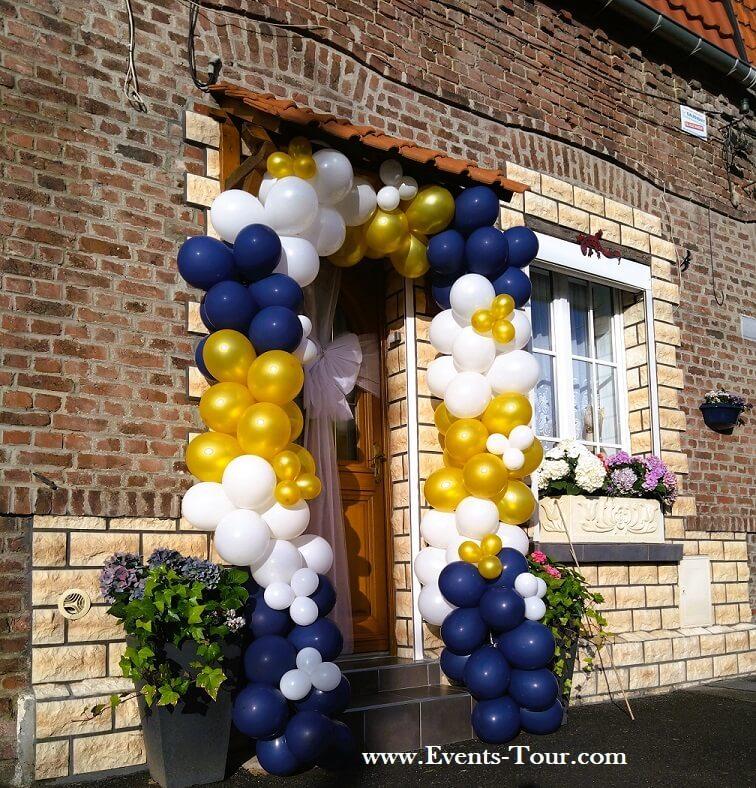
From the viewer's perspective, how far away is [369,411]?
17.5 ft

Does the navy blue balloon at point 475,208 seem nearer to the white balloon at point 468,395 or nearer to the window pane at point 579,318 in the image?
the white balloon at point 468,395

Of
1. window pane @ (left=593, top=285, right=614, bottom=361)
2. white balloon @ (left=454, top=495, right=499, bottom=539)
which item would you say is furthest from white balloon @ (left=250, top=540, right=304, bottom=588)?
window pane @ (left=593, top=285, right=614, bottom=361)

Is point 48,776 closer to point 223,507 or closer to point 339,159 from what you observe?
point 223,507

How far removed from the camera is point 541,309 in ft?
20.2

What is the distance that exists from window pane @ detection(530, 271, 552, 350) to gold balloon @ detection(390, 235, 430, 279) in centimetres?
145

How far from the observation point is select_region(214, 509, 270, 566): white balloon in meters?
3.60

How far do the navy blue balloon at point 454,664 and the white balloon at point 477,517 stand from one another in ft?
2.04

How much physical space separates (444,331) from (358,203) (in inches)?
33.6

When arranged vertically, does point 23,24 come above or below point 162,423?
above

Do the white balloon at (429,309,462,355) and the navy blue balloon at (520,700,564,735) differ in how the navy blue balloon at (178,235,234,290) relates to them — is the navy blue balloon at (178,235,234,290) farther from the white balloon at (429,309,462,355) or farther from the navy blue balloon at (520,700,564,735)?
the navy blue balloon at (520,700,564,735)

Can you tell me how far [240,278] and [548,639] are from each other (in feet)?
7.40

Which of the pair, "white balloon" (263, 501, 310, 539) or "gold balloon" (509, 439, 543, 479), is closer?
"white balloon" (263, 501, 310, 539)

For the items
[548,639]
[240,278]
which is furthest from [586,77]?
[548,639]

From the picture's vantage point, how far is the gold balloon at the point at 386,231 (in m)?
4.56
